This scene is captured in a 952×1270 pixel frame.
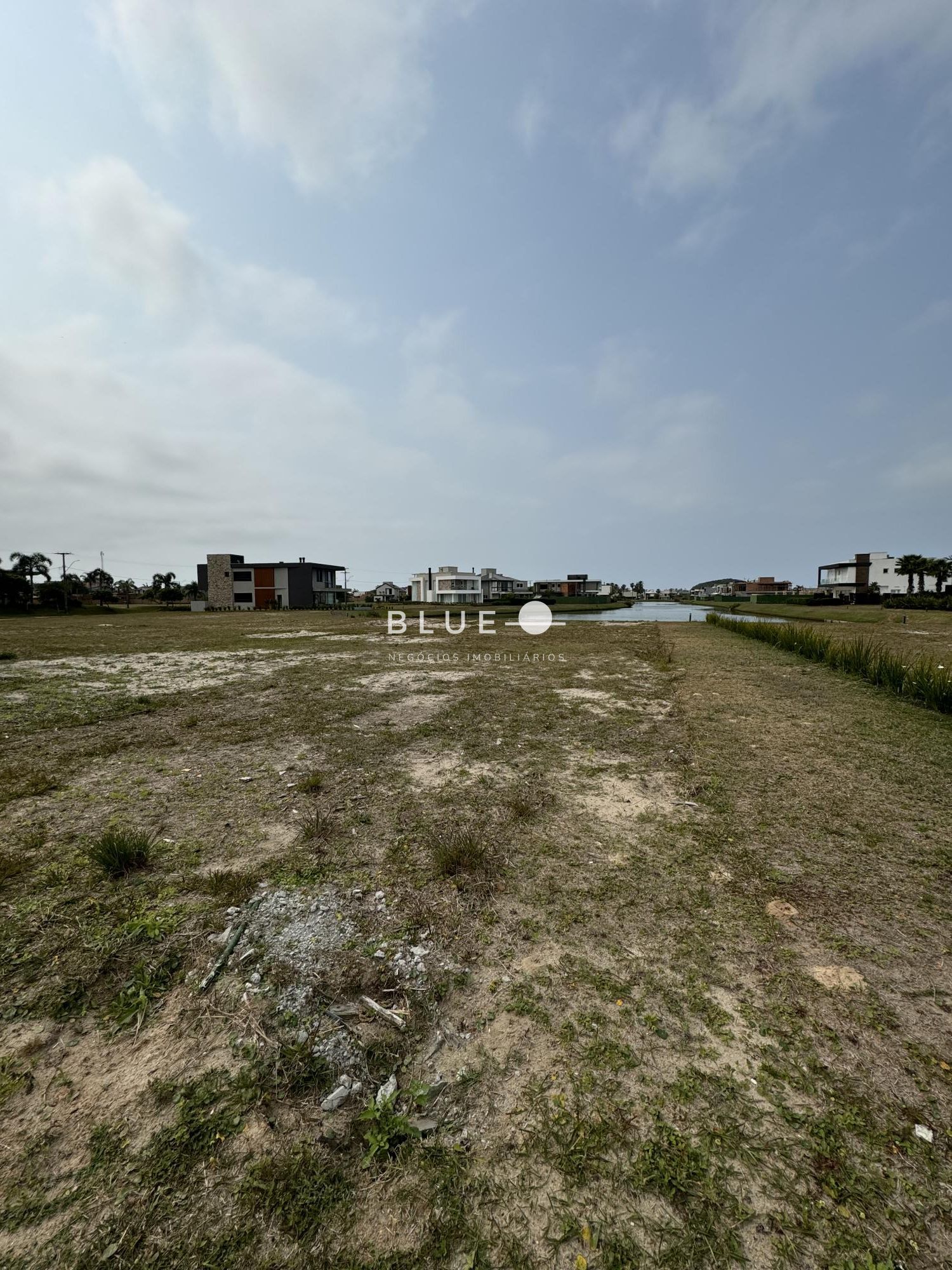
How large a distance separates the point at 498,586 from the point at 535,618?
72.9m

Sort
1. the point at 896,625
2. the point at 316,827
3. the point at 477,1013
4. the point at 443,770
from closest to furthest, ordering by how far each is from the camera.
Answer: the point at 477,1013, the point at 316,827, the point at 443,770, the point at 896,625

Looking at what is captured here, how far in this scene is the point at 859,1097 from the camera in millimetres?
2006

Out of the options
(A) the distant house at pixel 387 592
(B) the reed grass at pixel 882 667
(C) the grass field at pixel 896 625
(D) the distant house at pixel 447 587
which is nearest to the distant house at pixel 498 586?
(D) the distant house at pixel 447 587

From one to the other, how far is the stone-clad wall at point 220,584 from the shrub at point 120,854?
67.1 meters

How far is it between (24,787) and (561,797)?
18.1 feet

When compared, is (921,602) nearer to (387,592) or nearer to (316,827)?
(316,827)

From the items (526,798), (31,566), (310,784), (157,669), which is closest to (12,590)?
(31,566)

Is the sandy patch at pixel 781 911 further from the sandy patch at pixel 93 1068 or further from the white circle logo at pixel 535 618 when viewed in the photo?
the white circle logo at pixel 535 618

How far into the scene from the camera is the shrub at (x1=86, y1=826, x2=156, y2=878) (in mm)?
3496

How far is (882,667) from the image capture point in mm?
10719

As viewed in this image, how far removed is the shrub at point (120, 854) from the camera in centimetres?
350

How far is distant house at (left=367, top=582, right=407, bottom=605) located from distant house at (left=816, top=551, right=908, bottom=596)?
77.7 m

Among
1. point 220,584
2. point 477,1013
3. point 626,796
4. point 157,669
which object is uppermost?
point 220,584

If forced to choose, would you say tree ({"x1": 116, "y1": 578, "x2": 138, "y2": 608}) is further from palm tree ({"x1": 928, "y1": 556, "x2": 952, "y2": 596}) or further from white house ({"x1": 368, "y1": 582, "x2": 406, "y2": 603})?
palm tree ({"x1": 928, "y1": 556, "x2": 952, "y2": 596})
